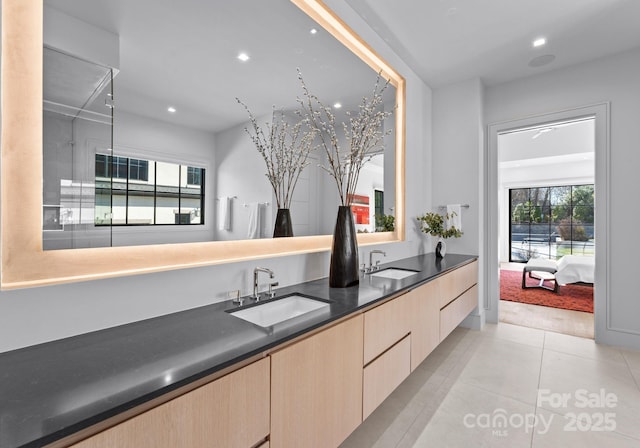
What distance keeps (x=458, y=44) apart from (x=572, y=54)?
1.23 m

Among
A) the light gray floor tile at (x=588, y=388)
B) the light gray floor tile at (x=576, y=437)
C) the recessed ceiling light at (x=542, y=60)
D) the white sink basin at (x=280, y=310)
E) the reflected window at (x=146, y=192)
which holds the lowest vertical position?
the light gray floor tile at (x=576, y=437)

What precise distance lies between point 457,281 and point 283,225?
181 centimetres

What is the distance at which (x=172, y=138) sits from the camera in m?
1.36

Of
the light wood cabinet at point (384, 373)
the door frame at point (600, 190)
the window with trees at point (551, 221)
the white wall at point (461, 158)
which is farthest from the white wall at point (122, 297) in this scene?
the window with trees at point (551, 221)

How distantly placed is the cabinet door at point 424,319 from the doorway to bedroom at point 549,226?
6.78 ft

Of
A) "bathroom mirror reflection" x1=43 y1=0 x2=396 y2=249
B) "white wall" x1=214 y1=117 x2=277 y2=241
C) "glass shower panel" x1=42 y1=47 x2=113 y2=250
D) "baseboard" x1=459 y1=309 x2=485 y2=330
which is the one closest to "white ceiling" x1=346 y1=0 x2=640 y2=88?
"bathroom mirror reflection" x1=43 y1=0 x2=396 y2=249

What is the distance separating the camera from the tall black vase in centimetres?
180

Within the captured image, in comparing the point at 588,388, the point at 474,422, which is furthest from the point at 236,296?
the point at 588,388

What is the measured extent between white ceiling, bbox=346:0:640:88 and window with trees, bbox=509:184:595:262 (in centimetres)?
533

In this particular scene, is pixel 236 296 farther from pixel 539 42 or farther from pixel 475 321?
pixel 539 42

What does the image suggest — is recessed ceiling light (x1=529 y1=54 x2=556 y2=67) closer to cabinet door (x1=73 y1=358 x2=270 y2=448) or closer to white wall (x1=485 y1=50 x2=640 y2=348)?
white wall (x1=485 y1=50 x2=640 y2=348)

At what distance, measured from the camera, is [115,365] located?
83 cm

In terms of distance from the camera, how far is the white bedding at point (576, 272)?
468 cm

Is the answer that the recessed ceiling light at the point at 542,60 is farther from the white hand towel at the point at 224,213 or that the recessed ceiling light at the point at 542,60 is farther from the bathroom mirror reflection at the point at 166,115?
the white hand towel at the point at 224,213
